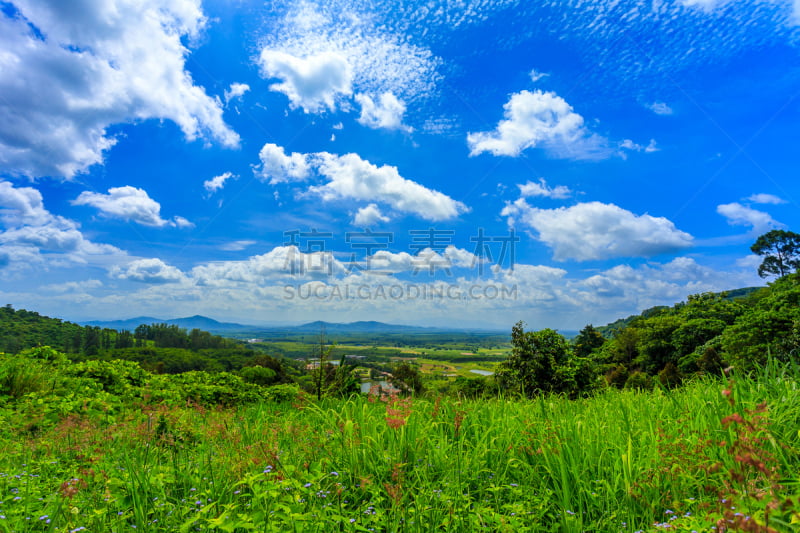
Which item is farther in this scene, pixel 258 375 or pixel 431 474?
pixel 258 375

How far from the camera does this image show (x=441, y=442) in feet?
12.0

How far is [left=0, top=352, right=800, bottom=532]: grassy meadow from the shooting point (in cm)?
256

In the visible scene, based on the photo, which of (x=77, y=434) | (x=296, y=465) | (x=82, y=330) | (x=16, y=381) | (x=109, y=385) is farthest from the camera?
(x=82, y=330)

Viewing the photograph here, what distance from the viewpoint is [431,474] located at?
10.7 ft

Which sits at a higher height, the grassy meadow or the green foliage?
the grassy meadow

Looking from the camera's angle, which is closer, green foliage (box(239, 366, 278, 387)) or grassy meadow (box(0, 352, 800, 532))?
grassy meadow (box(0, 352, 800, 532))

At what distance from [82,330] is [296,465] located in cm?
3165

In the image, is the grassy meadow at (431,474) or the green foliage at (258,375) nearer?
the grassy meadow at (431,474)

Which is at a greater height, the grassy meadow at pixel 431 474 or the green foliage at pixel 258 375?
the grassy meadow at pixel 431 474

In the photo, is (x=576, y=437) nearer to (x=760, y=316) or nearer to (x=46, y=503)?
(x=46, y=503)

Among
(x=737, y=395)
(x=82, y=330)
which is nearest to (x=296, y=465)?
(x=737, y=395)

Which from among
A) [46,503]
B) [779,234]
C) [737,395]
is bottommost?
[46,503]

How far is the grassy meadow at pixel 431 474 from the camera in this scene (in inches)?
101

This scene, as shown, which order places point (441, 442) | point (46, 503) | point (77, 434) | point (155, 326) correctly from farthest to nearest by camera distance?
point (155, 326) → point (77, 434) → point (441, 442) → point (46, 503)
